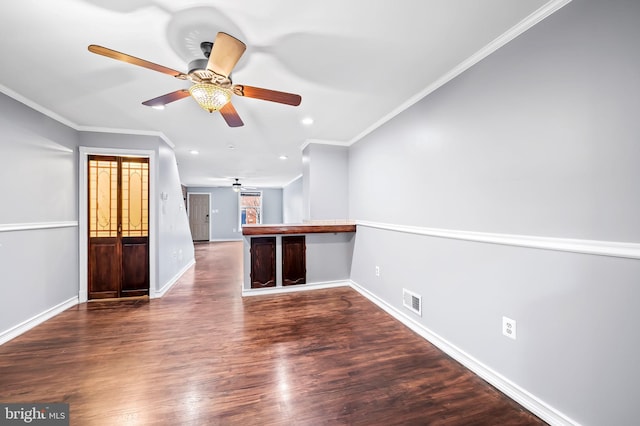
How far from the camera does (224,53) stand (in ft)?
4.77

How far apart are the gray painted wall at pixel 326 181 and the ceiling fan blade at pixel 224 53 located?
8.12 feet

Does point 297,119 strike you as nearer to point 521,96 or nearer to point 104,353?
point 521,96

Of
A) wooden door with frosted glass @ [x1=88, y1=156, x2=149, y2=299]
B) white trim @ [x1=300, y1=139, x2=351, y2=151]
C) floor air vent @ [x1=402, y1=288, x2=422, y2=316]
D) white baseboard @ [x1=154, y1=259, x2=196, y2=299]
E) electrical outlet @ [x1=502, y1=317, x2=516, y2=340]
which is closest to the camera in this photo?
electrical outlet @ [x1=502, y1=317, x2=516, y2=340]

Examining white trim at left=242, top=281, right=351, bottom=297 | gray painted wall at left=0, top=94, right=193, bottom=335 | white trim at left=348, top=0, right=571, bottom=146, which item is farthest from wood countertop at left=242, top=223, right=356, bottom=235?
white trim at left=348, top=0, right=571, bottom=146

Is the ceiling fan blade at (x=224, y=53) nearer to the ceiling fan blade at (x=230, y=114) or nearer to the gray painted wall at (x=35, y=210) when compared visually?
the ceiling fan blade at (x=230, y=114)

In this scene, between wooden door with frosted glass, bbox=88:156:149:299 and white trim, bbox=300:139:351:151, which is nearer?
wooden door with frosted glass, bbox=88:156:149:299

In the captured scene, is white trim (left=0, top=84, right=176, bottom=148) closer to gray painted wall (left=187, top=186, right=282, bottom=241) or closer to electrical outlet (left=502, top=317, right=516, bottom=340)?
electrical outlet (left=502, top=317, right=516, bottom=340)

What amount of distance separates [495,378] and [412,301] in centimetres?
95

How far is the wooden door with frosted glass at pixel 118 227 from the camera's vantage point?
3504 millimetres

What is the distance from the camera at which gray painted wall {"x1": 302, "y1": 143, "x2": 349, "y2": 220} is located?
402cm

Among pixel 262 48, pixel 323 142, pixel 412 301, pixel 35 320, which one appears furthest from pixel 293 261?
pixel 35 320

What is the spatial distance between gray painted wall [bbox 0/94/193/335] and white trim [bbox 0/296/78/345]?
0.11 feet

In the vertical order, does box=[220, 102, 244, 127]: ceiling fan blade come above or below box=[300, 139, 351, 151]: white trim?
below

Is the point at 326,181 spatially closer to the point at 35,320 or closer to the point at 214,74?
the point at 214,74
